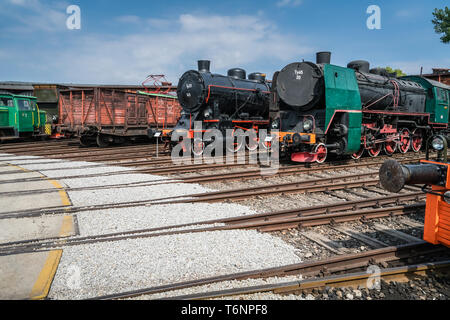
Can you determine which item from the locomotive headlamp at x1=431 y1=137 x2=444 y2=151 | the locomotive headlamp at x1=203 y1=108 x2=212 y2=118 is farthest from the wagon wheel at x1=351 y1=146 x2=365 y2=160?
the locomotive headlamp at x1=431 y1=137 x2=444 y2=151

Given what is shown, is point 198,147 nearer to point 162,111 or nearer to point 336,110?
point 336,110

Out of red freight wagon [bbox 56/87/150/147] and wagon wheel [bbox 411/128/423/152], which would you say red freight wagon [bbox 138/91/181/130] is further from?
wagon wheel [bbox 411/128/423/152]

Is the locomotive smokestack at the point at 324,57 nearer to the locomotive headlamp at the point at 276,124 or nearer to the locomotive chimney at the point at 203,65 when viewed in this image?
the locomotive headlamp at the point at 276,124

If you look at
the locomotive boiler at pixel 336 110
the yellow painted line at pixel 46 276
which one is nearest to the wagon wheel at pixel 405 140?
the locomotive boiler at pixel 336 110

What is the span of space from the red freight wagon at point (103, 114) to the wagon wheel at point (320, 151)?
9.55 m

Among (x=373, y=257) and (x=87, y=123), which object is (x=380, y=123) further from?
(x=87, y=123)

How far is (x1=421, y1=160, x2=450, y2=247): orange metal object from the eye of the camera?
3227 millimetres

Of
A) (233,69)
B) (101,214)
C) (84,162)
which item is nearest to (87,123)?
(84,162)

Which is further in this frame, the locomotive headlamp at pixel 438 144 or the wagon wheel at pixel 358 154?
the wagon wheel at pixel 358 154

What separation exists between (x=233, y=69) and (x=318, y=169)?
6.48m

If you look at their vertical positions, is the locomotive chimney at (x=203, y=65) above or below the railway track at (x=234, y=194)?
above

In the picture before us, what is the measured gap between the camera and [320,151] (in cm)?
939

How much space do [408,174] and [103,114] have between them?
14.5 metres

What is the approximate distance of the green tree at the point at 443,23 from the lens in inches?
939
